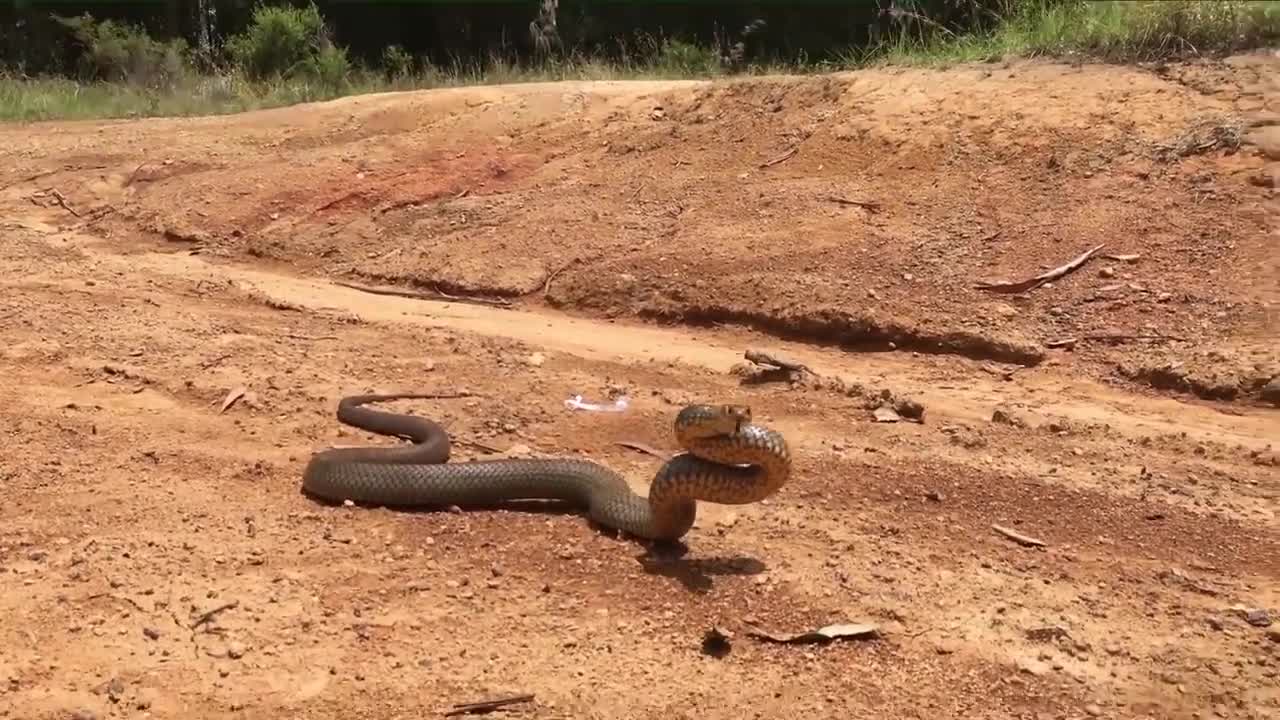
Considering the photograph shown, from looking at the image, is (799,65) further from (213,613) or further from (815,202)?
(213,613)

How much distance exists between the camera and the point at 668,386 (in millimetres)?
6648

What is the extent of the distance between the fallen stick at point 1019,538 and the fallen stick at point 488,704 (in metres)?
2.08

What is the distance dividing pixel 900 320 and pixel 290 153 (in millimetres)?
6624

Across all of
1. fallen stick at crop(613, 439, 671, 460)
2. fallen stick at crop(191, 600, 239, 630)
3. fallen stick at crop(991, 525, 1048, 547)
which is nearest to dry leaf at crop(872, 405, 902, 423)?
fallen stick at crop(613, 439, 671, 460)

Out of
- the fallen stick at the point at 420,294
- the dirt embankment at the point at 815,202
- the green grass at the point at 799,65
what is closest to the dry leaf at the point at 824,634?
the dirt embankment at the point at 815,202

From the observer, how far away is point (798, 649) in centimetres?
391

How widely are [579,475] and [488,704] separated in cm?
154

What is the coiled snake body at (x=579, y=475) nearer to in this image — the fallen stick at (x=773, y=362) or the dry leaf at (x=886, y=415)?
the dry leaf at (x=886, y=415)

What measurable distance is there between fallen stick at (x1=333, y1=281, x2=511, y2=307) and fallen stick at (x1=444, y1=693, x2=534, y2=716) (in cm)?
522

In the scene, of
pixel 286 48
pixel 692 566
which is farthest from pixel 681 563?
pixel 286 48

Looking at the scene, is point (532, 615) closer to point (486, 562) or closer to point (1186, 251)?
point (486, 562)

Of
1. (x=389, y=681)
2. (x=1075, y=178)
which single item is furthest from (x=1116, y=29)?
(x=389, y=681)

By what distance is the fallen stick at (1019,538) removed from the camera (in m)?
4.72

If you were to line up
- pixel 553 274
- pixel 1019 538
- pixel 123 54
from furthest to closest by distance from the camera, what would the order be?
pixel 123 54
pixel 553 274
pixel 1019 538
